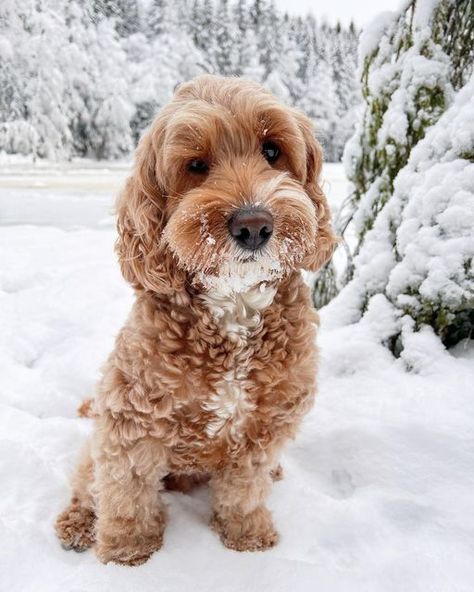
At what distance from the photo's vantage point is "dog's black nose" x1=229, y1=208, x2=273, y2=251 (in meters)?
1.65

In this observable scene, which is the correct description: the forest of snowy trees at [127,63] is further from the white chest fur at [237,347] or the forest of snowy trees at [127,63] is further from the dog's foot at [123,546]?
the dog's foot at [123,546]

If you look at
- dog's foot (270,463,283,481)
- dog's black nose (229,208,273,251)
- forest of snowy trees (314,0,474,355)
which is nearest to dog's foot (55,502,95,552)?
dog's foot (270,463,283,481)

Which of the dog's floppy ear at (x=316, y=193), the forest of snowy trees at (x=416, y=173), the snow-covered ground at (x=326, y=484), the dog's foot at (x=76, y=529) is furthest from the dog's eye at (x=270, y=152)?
the dog's foot at (x=76, y=529)

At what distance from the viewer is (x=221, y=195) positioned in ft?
5.60

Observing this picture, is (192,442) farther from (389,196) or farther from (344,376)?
(389,196)

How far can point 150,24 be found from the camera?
84.5 ft

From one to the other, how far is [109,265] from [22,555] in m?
4.17

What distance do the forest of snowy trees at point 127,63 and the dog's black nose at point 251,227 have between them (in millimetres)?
12139

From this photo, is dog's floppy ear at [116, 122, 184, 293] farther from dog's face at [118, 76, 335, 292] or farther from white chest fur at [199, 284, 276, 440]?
white chest fur at [199, 284, 276, 440]

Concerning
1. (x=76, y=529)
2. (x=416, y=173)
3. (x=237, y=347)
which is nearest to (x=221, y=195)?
(x=237, y=347)

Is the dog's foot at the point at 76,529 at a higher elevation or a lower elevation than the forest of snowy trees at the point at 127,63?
higher

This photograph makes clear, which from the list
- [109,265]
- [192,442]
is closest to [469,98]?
[192,442]

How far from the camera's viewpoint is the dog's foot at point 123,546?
2094 millimetres

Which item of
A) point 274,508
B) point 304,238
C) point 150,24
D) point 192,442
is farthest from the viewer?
point 150,24
